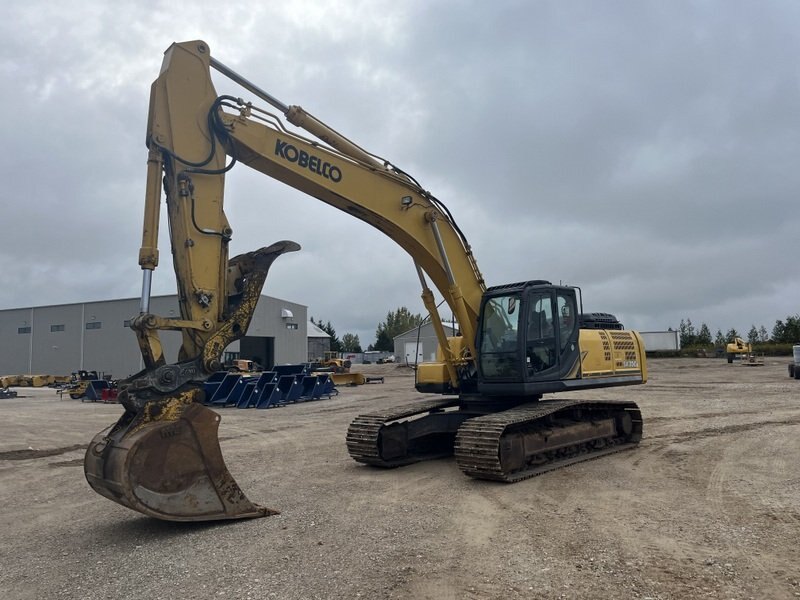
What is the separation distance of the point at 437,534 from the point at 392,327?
97.9 m

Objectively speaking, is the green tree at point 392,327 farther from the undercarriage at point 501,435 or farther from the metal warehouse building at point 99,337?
the undercarriage at point 501,435

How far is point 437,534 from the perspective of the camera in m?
6.00

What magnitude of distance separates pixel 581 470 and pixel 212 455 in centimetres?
544

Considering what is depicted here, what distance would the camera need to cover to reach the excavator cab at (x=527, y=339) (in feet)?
29.8

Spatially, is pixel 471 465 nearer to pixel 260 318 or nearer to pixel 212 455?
pixel 212 455

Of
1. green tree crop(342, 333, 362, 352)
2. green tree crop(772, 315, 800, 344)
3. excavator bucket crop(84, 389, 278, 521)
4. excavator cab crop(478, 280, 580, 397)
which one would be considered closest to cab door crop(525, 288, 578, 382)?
excavator cab crop(478, 280, 580, 397)

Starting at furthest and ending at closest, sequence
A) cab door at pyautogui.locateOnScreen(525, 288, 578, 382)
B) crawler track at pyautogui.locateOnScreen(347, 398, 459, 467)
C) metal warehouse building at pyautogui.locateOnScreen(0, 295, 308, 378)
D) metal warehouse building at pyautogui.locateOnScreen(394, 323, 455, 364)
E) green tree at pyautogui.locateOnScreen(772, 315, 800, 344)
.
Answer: green tree at pyautogui.locateOnScreen(772, 315, 800, 344) → metal warehouse building at pyautogui.locateOnScreen(394, 323, 455, 364) → metal warehouse building at pyautogui.locateOnScreen(0, 295, 308, 378) → crawler track at pyautogui.locateOnScreen(347, 398, 459, 467) → cab door at pyautogui.locateOnScreen(525, 288, 578, 382)

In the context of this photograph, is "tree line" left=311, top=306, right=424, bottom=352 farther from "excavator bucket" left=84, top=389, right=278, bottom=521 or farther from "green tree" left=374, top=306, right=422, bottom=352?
"excavator bucket" left=84, top=389, right=278, bottom=521

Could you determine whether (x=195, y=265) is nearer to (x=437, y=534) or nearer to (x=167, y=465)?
(x=167, y=465)

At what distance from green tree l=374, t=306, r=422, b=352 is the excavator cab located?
91810 millimetres

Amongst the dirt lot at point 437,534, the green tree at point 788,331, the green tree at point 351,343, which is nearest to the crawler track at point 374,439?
the dirt lot at point 437,534

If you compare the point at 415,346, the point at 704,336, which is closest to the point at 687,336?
the point at 704,336

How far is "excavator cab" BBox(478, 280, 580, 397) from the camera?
29.8ft

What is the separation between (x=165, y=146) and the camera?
6.59 m
